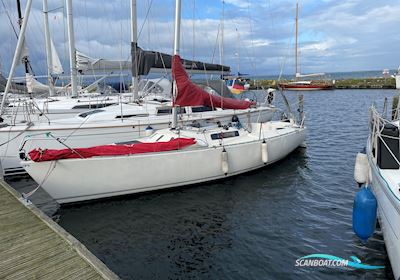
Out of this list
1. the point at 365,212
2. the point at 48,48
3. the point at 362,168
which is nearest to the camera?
the point at 365,212

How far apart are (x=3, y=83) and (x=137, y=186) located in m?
16.3

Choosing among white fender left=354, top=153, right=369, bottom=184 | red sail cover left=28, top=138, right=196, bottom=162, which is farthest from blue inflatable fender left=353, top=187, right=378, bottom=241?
red sail cover left=28, top=138, right=196, bottom=162

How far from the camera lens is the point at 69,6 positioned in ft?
53.3

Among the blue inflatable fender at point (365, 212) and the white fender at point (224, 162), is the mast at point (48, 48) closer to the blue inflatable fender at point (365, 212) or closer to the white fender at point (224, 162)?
the white fender at point (224, 162)

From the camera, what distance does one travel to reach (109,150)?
8.68m

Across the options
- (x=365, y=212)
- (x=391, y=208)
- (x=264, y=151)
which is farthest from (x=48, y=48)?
(x=391, y=208)

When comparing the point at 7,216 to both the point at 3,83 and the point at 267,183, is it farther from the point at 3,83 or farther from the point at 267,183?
the point at 3,83

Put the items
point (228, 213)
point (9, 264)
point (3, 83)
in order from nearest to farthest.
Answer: point (9, 264) → point (228, 213) → point (3, 83)

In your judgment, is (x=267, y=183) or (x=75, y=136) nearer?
(x=267, y=183)

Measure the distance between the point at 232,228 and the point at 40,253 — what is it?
4.20m

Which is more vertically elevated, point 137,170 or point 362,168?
point 362,168

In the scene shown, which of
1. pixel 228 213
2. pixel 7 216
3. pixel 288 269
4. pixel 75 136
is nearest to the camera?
pixel 288 269

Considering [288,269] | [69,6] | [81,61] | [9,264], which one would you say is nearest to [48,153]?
[9,264]

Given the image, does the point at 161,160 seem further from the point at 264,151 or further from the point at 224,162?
the point at 264,151
